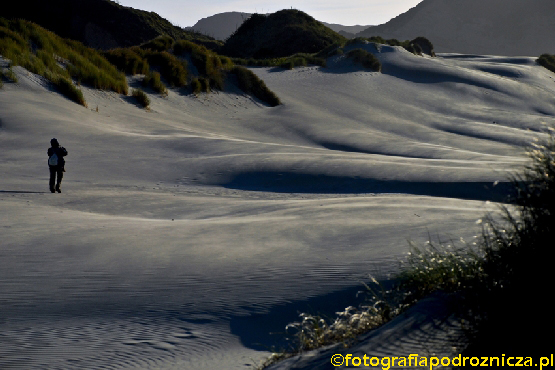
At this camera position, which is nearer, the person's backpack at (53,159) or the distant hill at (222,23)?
the person's backpack at (53,159)

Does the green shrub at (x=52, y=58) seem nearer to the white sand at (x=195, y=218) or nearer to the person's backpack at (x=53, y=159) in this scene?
the white sand at (x=195, y=218)

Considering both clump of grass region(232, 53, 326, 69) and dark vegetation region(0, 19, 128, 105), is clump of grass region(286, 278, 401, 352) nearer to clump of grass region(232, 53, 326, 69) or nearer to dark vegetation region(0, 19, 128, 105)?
dark vegetation region(0, 19, 128, 105)

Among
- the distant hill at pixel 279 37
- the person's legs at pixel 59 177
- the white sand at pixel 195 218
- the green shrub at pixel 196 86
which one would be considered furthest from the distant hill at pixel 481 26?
the person's legs at pixel 59 177

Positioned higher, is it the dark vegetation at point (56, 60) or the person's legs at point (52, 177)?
the dark vegetation at point (56, 60)

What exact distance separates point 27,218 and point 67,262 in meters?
1.87

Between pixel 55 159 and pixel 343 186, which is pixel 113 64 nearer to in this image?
pixel 55 159

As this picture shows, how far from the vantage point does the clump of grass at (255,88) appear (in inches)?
829

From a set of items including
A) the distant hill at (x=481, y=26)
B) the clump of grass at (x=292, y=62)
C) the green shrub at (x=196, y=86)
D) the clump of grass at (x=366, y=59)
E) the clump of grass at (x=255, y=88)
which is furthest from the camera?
the distant hill at (x=481, y=26)

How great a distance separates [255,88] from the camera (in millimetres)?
21297

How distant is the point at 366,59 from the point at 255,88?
344 inches

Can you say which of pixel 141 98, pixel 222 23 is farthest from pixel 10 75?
pixel 222 23

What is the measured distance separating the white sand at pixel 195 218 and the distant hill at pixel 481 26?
7705cm

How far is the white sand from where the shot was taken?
4.19 meters

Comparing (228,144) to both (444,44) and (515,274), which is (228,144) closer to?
(515,274)
